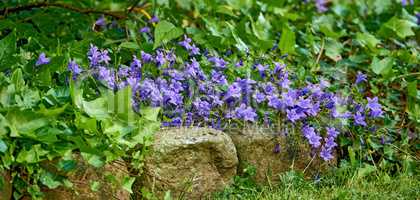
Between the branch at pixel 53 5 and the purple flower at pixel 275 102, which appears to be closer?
Answer: the purple flower at pixel 275 102

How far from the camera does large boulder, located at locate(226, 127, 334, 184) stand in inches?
118

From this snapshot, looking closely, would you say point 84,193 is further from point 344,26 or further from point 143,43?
point 344,26

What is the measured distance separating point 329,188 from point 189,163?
627 millimetres

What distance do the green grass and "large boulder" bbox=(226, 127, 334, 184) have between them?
64mm

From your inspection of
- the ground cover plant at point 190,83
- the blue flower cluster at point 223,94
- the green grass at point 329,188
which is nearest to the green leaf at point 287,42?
the ground cover plant at point 190,83

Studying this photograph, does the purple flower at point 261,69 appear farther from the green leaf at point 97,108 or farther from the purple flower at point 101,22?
the purple flower at point 101,22

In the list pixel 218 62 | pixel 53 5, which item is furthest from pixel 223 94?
pixel 53 5

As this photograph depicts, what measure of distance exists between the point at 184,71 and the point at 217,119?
0.85 feet

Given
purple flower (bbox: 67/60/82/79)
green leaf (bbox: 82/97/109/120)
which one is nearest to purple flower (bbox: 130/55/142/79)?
purple flower (bbox: 67/60/82/79)

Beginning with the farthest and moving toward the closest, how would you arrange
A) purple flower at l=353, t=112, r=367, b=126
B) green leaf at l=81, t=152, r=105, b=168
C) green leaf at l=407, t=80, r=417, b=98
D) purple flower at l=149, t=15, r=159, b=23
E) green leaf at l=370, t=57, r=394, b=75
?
purple flower at l=149, t=15, r=159, b=23, green leaf at l=370, t=57, r=394, b=75, green leaf at l=407, t=80, r=417, b=98, purple flower at l=353, t=112, r=367, b=126, green leaf at l=81, t=152, r=105, b=168

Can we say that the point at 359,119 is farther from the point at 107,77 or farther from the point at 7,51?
the point at 7,51

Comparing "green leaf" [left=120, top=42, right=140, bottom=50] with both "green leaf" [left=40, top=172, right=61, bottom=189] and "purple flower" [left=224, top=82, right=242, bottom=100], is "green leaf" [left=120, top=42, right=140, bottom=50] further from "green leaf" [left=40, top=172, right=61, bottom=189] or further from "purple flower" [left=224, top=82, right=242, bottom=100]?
"green leaf" [left=40, top=172, right=61, bottom=189]

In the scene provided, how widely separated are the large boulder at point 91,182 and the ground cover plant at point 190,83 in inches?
2.1

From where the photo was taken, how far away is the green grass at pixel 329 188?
286cm
